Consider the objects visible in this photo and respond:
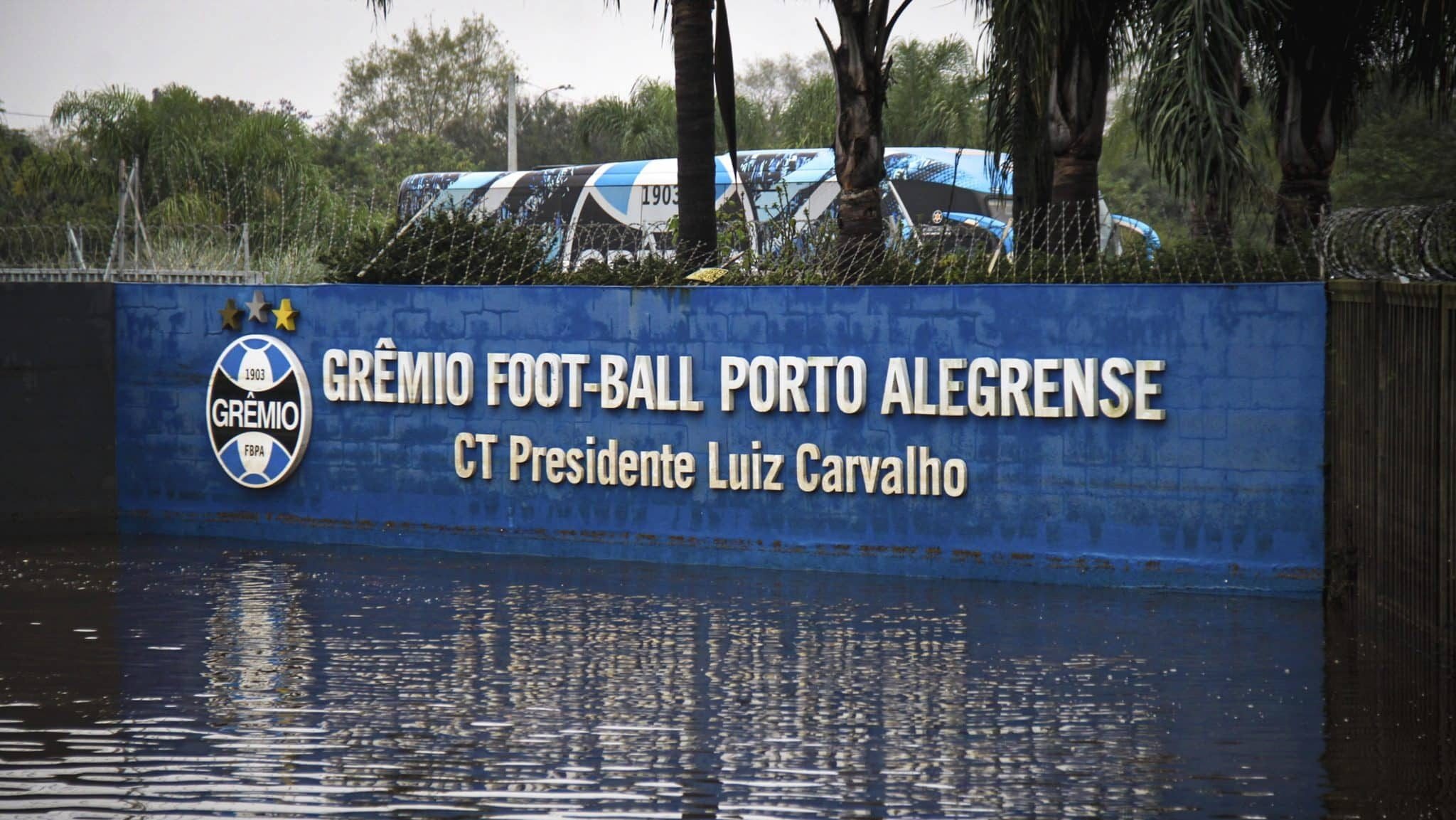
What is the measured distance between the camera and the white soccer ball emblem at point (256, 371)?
13.5 m

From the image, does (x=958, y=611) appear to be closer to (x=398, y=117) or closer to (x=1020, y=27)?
(x=1020, y=27)

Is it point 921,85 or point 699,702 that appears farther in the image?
point 921,85

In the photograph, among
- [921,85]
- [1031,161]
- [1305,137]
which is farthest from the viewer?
[921,85]

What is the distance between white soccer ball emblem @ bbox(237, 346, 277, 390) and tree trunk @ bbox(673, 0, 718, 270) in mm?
3647

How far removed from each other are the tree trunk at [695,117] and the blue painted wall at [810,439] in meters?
→ 1.95

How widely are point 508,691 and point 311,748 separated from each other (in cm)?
126

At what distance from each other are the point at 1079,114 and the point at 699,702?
766 centimetres

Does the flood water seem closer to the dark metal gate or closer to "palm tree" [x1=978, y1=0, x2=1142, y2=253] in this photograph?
the dark metal gate

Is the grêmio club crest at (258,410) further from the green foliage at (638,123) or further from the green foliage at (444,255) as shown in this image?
the green foliage at (638,123)

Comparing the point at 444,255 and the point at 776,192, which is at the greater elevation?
the point at 776,192

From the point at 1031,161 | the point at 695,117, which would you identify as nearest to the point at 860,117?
the point at 695,117

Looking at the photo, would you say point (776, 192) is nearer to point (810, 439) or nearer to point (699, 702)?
point (810, 439)

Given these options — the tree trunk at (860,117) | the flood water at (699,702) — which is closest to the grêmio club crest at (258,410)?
the flood water at (699,702)

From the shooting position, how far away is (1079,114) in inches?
531
